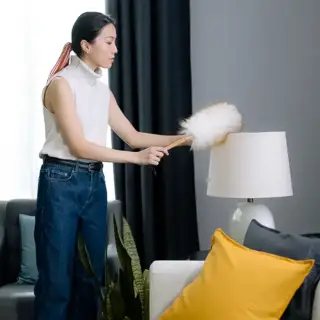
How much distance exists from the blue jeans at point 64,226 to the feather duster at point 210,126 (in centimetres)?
39

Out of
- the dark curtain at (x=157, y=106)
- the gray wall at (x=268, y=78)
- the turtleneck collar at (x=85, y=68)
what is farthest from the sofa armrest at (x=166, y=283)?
the gray wall at (x=268, y=78)

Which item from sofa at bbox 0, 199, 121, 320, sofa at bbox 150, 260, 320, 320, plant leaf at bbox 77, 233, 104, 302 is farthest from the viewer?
sofa at bbox 0, 199, 121, 320

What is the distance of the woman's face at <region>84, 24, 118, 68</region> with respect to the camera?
2.21 meters

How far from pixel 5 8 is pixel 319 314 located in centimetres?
253

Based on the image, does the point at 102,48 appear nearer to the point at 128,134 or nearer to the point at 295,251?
the point at 128,134

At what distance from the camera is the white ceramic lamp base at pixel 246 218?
7.82ft

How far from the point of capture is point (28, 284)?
9.43 feet

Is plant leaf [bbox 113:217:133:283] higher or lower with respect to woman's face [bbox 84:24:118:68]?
lower

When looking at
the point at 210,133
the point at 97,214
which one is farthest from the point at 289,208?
the point at 97,214

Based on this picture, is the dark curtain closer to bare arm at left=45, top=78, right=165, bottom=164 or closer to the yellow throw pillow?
bare arm at left=45, top=78, right=165, bottom=164

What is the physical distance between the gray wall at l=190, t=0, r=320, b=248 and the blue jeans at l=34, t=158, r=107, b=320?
1.01 meters

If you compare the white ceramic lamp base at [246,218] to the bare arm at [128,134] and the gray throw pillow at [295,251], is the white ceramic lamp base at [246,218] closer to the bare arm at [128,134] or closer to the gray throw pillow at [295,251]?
the gray throw pillow at [295,251]

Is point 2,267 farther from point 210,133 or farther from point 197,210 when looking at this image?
point 210,133

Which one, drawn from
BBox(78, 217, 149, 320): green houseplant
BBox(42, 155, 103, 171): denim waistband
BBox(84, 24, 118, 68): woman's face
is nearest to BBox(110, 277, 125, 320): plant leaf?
BBox(78, 217, 149, 320): green houseplant
